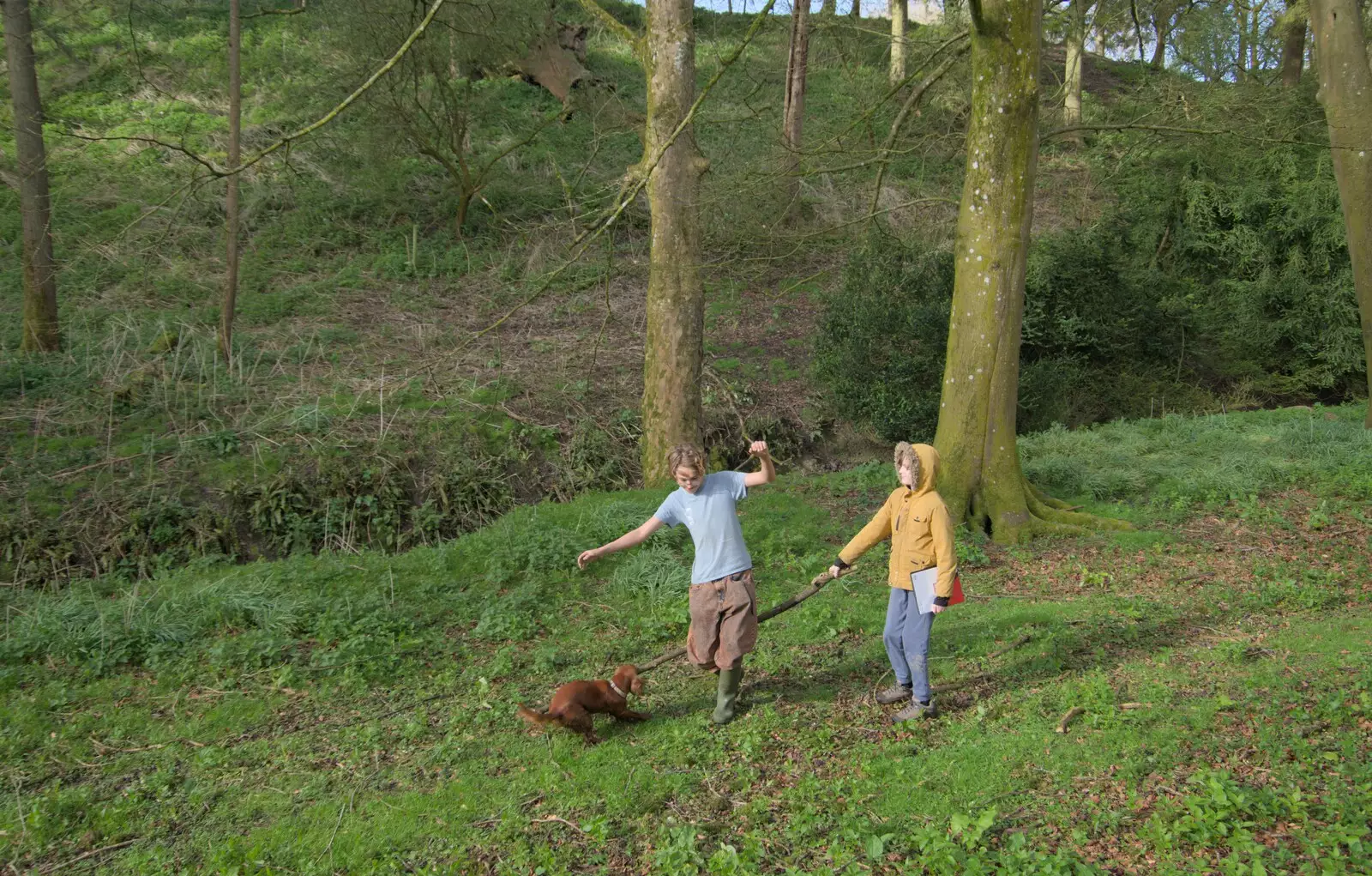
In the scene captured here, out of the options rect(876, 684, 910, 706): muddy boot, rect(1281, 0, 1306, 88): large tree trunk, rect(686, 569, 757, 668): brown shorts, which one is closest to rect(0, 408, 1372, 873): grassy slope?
rect(876, 684, 910, 706): muddy boot

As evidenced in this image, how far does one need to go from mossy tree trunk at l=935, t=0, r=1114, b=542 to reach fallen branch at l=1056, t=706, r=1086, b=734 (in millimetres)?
3264

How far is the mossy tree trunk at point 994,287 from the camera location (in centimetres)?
830

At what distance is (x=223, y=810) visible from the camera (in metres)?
4.93

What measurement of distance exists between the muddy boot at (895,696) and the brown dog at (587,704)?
147cm

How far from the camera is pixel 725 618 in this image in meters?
5.43

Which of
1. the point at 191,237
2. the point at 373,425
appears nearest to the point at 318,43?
the point at 191,237

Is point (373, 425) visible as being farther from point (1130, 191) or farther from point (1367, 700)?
point (1130, 191)

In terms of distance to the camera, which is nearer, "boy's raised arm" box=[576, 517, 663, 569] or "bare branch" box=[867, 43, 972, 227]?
"boy's raised arm" box=[576, 517, 663, 569]

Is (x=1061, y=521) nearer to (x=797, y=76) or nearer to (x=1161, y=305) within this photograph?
(x=1161, y=305)

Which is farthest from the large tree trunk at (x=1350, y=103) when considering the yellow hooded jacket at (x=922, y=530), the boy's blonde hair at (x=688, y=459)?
the boy's blonde hair at (x=688, y=459)

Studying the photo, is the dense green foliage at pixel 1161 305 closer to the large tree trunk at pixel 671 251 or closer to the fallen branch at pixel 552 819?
the large tree trunk at pixel 671 251

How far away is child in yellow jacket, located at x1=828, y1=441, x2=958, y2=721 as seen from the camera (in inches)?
206

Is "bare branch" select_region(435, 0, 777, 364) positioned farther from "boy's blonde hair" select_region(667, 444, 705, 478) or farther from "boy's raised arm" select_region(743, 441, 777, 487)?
"boy's raised arm" select_region(743, 441, 777, 487)

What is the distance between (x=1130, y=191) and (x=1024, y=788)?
17578mm
